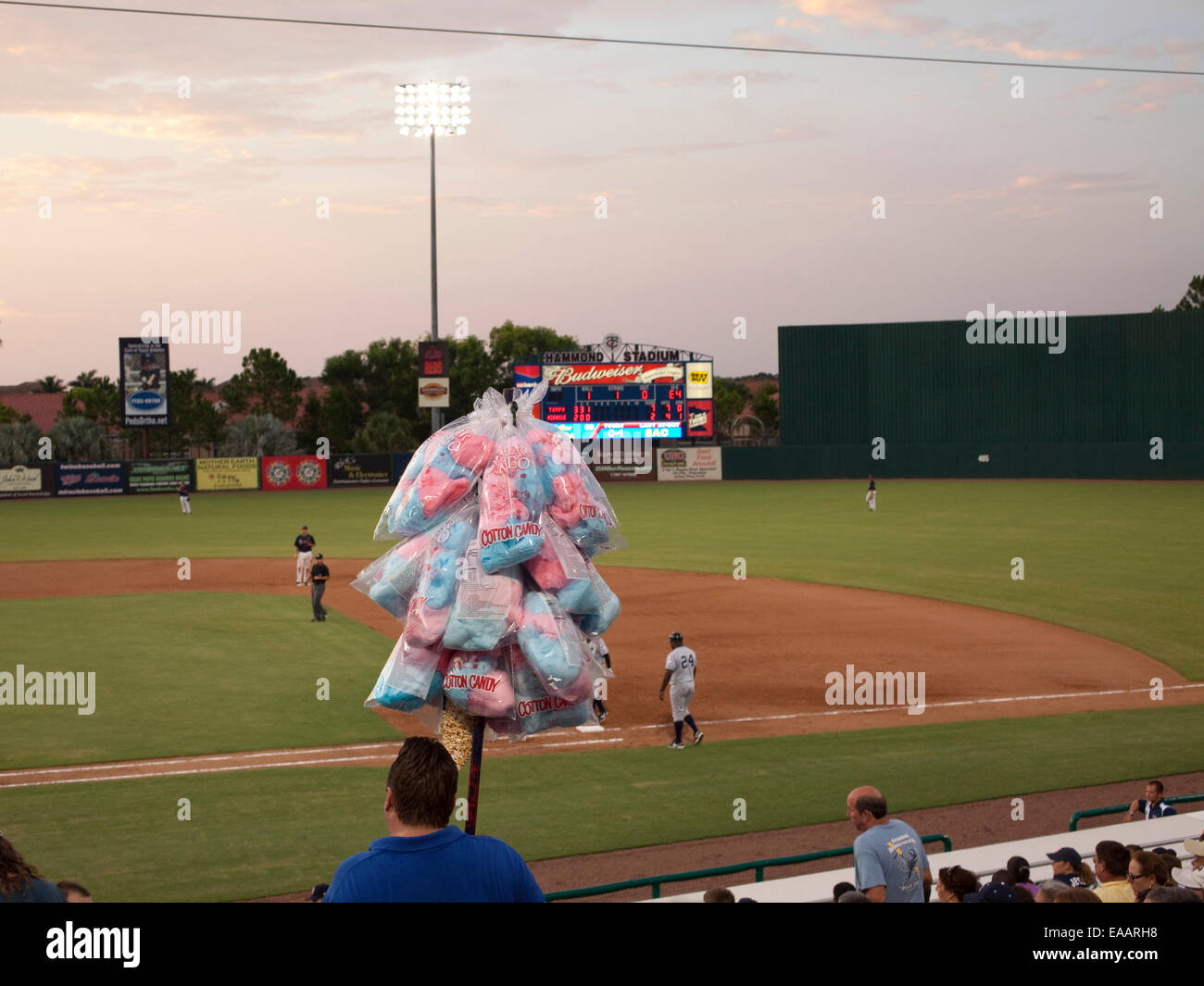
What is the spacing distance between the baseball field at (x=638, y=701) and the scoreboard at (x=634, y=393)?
64.4ft

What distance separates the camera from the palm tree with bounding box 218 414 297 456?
3204 inches

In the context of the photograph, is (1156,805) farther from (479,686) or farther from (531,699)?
(479,686)

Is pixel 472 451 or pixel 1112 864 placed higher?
pixel 472 451

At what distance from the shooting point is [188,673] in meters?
20.6

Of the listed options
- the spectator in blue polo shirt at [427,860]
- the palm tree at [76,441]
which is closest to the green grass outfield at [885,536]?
the palm tree at [76,441]

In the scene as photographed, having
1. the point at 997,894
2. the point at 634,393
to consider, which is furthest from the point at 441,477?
the point at 634,393

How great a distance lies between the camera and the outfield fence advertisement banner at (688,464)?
71312 mm

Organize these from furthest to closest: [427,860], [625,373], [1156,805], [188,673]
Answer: [625,373]
[188,673]
[1156,805]
[427,860]

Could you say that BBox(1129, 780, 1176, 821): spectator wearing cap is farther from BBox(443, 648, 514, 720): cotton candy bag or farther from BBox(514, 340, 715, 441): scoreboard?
BBox(514, 340, 715, 441): scoreboard

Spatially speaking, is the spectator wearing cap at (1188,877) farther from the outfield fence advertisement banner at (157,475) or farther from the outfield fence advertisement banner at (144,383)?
the outfield fence advertisement banner at (157,475)

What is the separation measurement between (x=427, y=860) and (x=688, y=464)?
68290 millimetres

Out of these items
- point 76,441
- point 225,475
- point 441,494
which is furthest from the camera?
point 76,441

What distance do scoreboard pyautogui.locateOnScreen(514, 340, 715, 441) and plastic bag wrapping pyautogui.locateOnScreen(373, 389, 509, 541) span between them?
51.4 metres

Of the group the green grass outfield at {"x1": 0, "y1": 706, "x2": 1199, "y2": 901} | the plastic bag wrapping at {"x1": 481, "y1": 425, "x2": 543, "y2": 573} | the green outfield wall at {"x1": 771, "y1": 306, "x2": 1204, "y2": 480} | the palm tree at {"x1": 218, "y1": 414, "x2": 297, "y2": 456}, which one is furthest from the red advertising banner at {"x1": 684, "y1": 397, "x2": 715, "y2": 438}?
the plastic bag wrapping at {"x1": 481, "y1": 425, "x2": 543, "y2": 573}
